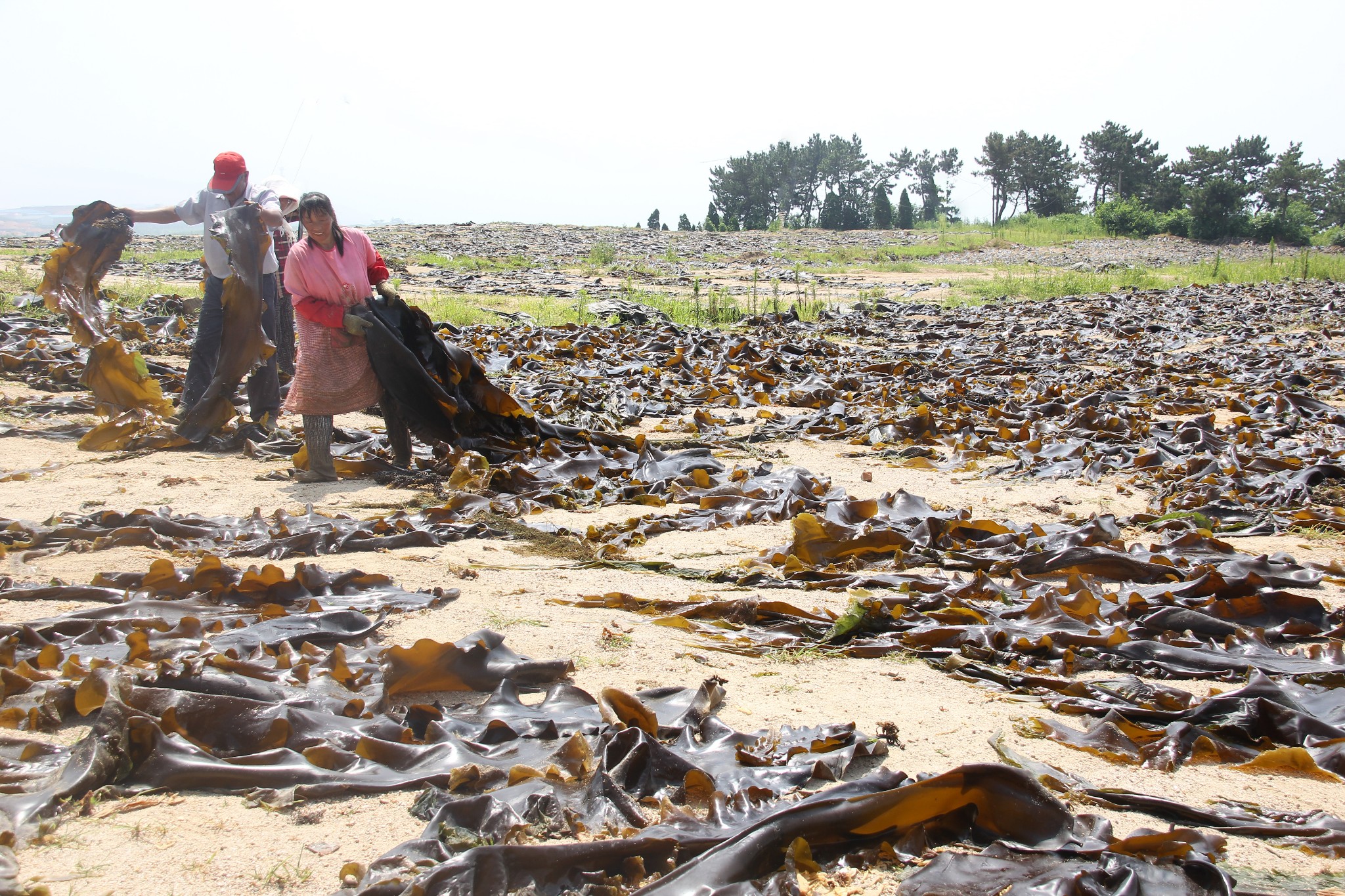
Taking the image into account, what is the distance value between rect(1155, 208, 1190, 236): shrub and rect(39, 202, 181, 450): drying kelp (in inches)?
1378

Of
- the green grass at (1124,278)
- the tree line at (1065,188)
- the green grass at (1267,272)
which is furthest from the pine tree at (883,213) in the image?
the green grass at (1267,272)

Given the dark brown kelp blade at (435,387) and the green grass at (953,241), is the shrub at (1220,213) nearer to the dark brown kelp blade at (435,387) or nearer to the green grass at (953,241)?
the green grass at (953,241)

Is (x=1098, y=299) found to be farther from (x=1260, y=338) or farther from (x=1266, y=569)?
(x=1266, y=569)

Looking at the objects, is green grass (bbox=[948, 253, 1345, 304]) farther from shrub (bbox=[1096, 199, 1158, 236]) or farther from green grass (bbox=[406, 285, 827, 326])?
shrub (bbox=[1096, 199, 1158, 236])

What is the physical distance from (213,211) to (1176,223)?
117ft

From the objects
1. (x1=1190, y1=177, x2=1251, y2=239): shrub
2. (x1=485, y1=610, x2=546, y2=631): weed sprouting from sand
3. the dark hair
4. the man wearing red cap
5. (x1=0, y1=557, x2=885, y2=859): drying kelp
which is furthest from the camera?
(x1=1190, y1=177, x2=1251, y2=239): shrub

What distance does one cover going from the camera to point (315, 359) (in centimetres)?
436

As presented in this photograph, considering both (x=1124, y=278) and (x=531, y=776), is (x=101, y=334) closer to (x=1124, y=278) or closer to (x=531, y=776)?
(x=531, y=776)

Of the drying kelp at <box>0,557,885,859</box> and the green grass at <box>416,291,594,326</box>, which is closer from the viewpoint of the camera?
the drying kelp at <box>0,557,885,859</box>

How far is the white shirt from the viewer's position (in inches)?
195

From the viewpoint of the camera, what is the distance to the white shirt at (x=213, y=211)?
495cm

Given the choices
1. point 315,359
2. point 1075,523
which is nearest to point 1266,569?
point 1075,523

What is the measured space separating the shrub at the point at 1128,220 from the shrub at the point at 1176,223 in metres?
0.21

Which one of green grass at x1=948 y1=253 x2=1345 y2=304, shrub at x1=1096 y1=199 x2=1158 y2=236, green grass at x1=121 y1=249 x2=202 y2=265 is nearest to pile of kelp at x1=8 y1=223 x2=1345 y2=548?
green grass at x1=948 y1=253 x2=1345 y2=304
